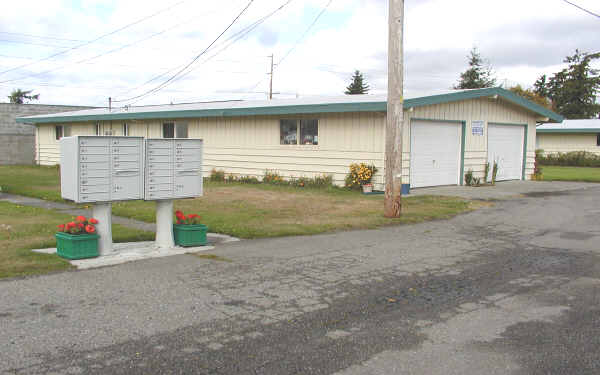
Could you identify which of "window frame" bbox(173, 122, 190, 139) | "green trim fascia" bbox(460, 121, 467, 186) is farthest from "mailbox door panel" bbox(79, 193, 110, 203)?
"window frame" bbox(173, 122, 190, 139)

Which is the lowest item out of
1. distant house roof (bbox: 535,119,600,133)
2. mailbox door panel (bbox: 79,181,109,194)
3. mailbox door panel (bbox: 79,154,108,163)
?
mailbox door panel (bbox: 79,181,109,194)

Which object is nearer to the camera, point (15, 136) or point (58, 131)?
point (58, 131)

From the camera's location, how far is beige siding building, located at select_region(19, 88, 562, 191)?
17.3 metres

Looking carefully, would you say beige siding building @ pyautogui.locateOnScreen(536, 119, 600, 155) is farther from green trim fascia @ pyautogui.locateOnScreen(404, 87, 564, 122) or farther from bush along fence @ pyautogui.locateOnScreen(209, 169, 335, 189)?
bush along fence @ pyautogui.locateOnScreen(209, 169, 335, 189)

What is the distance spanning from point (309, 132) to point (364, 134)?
8.16 ft

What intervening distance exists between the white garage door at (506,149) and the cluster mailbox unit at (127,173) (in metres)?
14.8

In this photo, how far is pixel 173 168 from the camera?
27.8ft

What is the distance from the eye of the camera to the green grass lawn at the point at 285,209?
1059 centimetres

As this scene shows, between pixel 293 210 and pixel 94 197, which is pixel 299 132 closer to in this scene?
pixel 293 210

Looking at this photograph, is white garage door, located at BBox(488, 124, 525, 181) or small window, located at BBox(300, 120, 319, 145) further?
white garage door, located at BBox(488, 124, 525, 181)

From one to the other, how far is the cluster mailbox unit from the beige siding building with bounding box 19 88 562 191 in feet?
28.9

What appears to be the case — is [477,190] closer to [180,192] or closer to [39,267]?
[180,192]

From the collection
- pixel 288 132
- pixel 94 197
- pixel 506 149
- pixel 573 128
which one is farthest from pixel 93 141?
pixel 573 128

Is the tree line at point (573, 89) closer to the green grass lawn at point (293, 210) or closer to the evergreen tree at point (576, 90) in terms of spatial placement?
the evergreen tree at point (576, 90)
